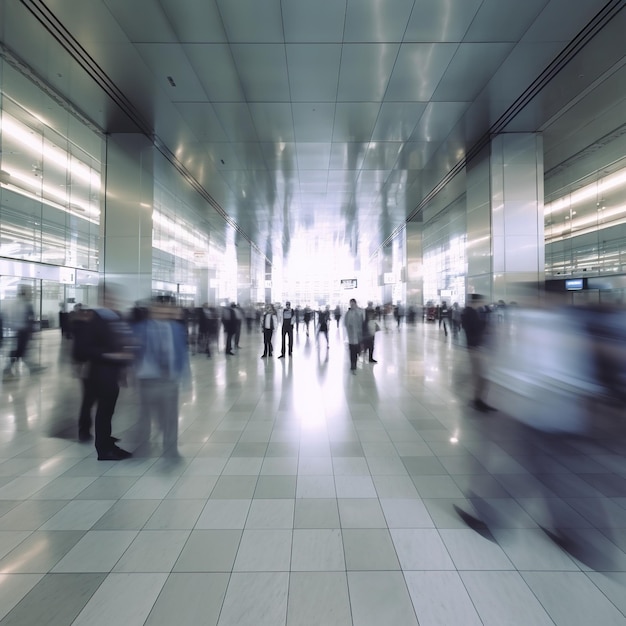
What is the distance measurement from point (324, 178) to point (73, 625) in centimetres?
1461

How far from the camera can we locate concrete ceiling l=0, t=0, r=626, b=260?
6.48m

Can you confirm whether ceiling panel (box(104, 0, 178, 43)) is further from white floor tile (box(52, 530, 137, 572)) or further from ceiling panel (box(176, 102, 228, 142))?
white floor tile (box(52, 530, 137, 572))

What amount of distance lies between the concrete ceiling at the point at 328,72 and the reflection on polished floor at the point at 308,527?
6.84 m

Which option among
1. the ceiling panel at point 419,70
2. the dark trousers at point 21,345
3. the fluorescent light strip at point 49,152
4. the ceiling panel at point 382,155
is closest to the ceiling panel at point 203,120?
the ceiling panel at point 419,70

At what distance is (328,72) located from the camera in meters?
7.98

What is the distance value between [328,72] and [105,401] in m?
7.64

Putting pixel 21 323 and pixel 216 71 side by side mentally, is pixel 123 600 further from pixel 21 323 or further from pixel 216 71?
pixel 21 323

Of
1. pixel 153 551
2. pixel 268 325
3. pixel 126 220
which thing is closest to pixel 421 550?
pixel 153 551

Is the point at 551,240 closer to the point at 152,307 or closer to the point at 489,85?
the point at 489,85

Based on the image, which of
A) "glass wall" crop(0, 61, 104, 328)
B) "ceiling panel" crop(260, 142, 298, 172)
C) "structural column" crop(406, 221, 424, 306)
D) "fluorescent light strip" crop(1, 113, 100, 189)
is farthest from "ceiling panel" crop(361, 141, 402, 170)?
"structural column" crop(406, 221, 424, 306)

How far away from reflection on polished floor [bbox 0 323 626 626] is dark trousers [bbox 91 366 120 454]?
26cm

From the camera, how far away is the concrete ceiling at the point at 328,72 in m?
6.48

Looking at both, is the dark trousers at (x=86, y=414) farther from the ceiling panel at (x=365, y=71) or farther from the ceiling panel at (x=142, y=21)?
the ceiling panel at (x=365, y=71)

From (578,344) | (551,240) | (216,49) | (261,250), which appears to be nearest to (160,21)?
(216,49)
